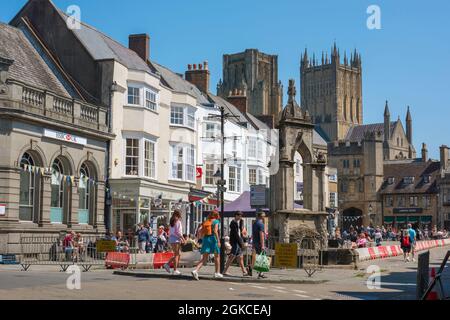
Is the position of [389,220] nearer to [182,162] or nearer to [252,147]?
[252,147]

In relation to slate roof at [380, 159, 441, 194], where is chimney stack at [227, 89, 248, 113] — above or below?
above

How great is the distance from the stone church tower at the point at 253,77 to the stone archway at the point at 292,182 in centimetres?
12557

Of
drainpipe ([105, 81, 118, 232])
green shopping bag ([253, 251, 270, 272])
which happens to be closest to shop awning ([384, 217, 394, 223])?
drainpipe ([105, 81, 118, 232])

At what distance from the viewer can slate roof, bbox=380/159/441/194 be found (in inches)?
3882

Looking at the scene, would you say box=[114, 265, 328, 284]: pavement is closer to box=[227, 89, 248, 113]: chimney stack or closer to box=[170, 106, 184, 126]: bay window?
box=[170, 106, 184, 126]: bay window

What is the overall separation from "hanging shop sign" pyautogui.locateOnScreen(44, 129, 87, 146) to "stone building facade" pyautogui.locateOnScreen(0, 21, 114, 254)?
0.04m

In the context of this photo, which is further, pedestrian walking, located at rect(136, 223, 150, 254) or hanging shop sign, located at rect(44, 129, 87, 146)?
hanging shop sign, located at rect(44, 129, 87, 146)

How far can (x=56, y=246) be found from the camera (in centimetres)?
2873

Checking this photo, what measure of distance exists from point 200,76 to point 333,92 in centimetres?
11881

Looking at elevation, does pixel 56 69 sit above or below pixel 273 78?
below

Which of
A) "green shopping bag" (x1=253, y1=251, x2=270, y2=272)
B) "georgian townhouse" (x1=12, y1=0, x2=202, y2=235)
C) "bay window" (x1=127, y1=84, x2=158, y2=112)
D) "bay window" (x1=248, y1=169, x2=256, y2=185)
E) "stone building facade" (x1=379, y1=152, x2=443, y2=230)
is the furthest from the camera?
"stone building facade" (x1=379, y1=152, x2=443, y2=230)

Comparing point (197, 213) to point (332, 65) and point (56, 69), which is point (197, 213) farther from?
point (332, 65)
